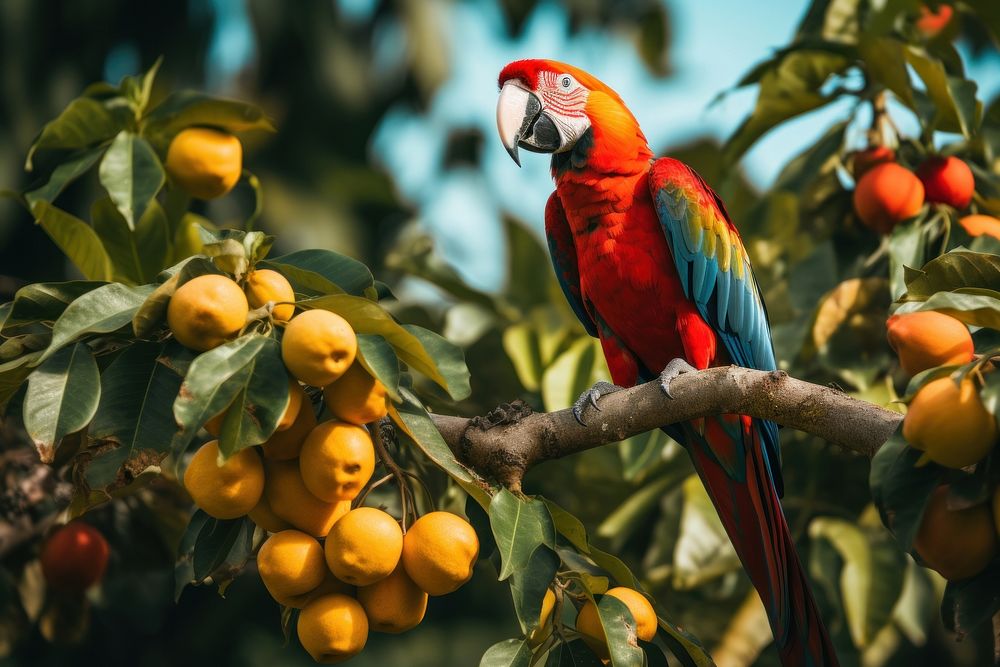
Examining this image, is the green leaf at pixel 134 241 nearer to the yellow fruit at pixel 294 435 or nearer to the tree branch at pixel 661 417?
the tree branch at pixel 661 417

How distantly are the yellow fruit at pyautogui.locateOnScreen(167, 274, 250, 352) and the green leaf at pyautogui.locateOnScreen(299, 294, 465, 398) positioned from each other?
0.33 feet

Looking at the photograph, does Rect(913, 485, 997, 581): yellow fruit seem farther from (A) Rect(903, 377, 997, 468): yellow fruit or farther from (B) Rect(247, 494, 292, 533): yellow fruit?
(B) Rect(247, 494, 292, 533): yellow fruit

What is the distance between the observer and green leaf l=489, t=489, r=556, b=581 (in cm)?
148

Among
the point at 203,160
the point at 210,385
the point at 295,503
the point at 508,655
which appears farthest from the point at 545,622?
the point at 203,160

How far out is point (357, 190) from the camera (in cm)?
495

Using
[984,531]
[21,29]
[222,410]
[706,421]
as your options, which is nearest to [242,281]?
[222,410]

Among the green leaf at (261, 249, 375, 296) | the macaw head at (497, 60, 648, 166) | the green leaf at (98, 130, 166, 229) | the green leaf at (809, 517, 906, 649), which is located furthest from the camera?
the macaw head at (497, 60, 648, 166)

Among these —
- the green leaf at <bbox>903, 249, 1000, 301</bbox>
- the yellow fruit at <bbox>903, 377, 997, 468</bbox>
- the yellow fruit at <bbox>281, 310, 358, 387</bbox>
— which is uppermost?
the green leaf at <bbox>903, 249, 1000, 301</bbox>

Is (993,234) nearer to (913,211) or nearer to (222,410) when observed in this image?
(913,211)

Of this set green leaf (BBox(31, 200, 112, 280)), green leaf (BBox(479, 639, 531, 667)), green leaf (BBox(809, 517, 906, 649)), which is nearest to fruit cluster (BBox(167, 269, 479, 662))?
green leaf (BBox(479, 639, 531, 667))

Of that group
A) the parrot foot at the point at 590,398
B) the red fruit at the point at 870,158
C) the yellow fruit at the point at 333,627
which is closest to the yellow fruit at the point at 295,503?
the yellow fruit at the point at 333,627

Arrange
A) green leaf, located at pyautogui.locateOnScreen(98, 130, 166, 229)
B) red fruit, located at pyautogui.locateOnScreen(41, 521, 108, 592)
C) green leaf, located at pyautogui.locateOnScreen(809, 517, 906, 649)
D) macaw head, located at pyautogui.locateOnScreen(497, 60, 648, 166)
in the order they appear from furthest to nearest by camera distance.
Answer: macaw head, located at pyautogui.locateOnScreen(497, 60, 648, 166)
green leaf, located at pyautogui.locateOnScreen(809, 517, 906, 649)
red fruit, located at pyautogui.locateOnScreen(41, 521, 108, 592)
green leaf, located at pyautogui.locateOnScreen(98, 130, 166, 229)

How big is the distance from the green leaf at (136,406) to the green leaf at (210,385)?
17 centimetres

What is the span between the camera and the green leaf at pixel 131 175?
6.52 ft
